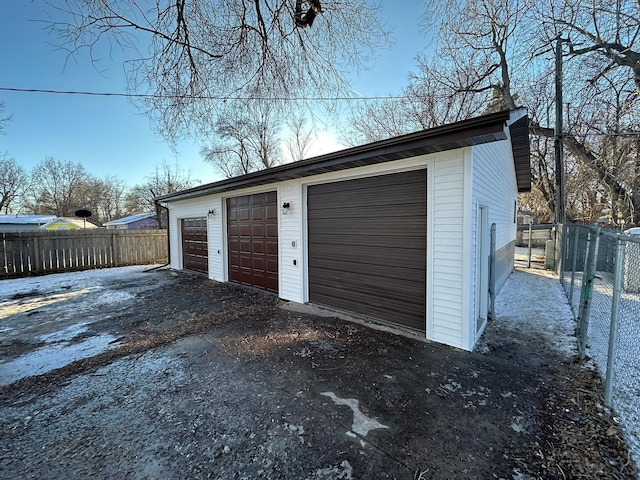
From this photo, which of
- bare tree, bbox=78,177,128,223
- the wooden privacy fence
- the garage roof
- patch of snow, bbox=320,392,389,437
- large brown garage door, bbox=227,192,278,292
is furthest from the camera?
bare tree, bbox=78,177,128,223

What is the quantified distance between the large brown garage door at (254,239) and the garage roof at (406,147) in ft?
1.84

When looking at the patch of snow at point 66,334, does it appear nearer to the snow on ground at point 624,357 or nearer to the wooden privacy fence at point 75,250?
the snow on ground at point 624,357

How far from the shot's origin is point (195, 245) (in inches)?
379

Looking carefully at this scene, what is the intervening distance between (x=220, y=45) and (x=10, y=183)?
110 feet

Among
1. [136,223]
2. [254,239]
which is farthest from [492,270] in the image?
[136,223]

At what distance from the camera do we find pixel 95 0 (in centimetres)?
288

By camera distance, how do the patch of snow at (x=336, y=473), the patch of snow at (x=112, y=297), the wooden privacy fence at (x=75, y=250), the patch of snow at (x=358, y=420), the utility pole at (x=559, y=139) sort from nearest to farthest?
1. the patch of snow at (x=336, y=473)
2. the patch of snow at (x=358, y=420)
3. the patch of snow at (x=112, y=297)
4. the utility pole at (x=559, y=139)
5. the wooden privacy fence at (x=75, y=250)

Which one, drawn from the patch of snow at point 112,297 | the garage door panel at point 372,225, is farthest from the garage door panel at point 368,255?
the patch of snow at point 112,297

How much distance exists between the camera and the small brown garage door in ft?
30.0

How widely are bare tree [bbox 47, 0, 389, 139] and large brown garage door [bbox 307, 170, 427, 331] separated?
177 cm

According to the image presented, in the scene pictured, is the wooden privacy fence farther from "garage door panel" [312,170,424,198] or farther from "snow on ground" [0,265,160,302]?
"garage door panel" [312,170,424,198]

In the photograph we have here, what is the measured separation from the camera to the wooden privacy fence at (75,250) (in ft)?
30.4

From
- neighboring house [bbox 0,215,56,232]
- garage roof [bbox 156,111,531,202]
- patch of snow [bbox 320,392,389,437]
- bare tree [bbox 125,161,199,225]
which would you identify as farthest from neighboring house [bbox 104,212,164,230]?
patch of snow [bbox 320,392,389,437]

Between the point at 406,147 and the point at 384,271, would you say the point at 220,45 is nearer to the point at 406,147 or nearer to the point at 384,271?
the point at 406,147
